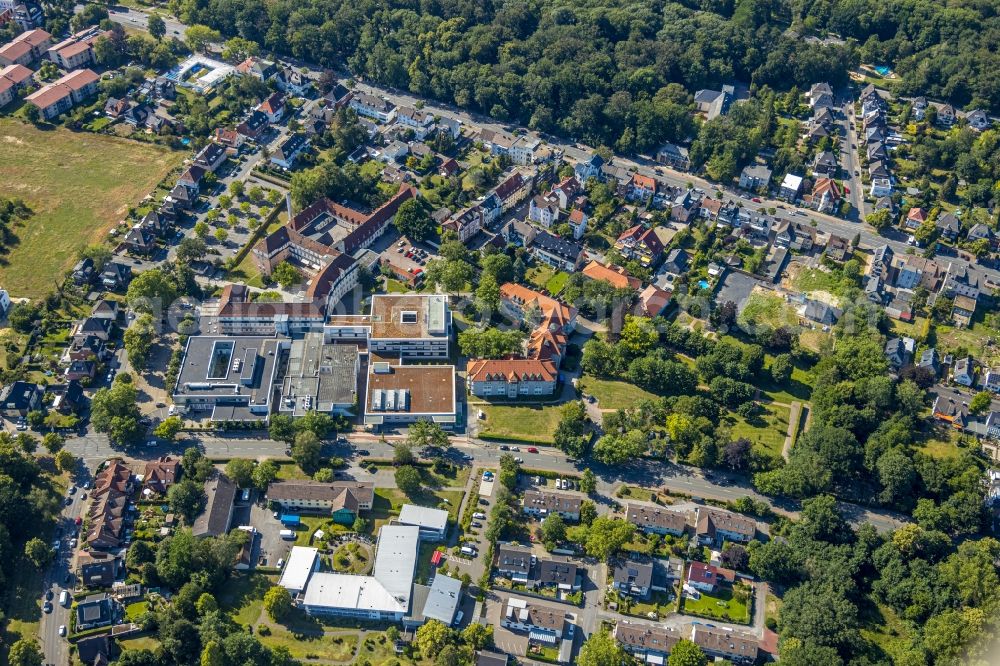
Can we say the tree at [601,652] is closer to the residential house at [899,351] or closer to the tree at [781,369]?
the tree at [781,369]

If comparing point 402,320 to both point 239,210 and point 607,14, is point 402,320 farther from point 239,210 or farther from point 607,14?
point 607,14

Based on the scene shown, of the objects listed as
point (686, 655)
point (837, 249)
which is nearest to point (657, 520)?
point (686, 655)

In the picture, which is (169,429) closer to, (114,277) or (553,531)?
(114,277)

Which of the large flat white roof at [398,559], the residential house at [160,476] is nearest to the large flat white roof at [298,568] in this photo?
the large flat white roof at [398,559]

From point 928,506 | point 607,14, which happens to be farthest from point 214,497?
point 607,14

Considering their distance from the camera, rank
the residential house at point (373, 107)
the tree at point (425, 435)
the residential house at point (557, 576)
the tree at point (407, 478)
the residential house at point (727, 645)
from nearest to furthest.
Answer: the residential house at point (727, 645) → the residential house at point (557, 576) → the tree at point (407, 478) → the tree at point (425, 435) → the residential house at point (373, 107)

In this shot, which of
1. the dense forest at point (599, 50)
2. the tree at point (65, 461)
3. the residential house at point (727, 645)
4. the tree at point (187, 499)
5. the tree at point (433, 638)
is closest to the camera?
the tree at point (433, 638)
